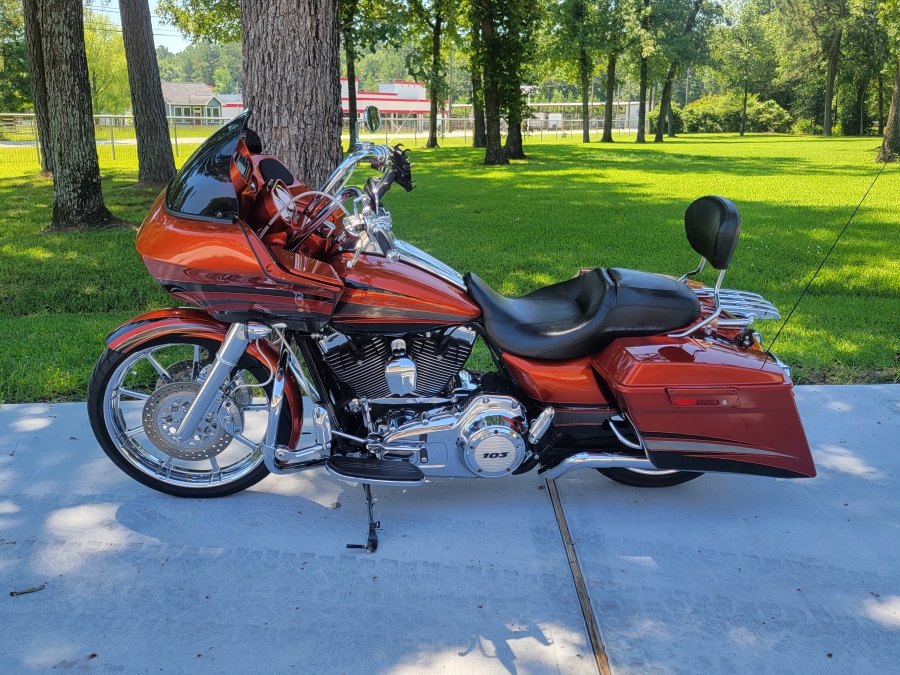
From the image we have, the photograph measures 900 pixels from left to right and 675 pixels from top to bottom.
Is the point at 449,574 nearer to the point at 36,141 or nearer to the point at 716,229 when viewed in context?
the point at 716,229

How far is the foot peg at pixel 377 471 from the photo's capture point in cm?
288

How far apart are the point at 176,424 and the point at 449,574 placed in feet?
4.37

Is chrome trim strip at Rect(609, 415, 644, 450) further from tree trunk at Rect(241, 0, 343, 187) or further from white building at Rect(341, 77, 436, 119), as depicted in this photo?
white building at Rect(341, 77, 436, 119)

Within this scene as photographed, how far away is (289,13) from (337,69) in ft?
1.52

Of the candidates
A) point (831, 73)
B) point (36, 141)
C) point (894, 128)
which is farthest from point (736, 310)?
point (831, 73)

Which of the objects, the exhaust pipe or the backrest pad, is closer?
the backrest pad

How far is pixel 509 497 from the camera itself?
3.21 m

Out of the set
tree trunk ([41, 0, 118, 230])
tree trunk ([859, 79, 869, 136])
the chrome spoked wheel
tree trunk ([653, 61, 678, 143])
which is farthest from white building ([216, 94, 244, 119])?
the chrome spoked wheel

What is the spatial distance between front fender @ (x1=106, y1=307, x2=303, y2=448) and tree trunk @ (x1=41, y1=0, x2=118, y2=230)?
22.9 ft

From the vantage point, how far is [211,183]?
2660mm

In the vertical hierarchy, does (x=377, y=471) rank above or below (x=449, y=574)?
above

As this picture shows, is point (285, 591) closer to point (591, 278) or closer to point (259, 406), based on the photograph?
point (259, 406)

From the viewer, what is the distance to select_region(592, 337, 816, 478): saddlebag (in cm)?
281

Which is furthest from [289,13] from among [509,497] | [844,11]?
[844,11]
